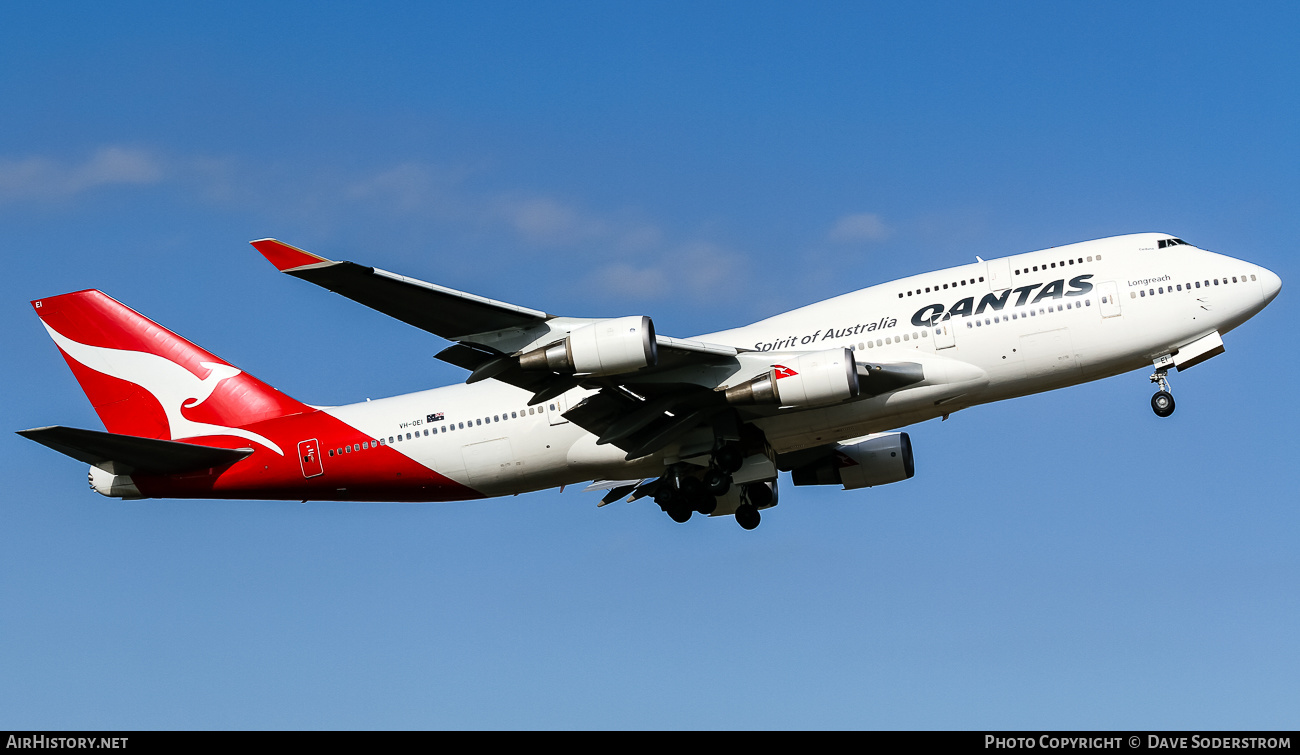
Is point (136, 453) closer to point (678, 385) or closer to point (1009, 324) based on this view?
point (678, 385)

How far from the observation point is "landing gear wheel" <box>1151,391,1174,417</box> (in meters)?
30.0

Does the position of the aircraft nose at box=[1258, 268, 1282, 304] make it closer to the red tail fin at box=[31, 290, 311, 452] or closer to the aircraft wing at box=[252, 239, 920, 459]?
the aircraft wing at box=[252, 239, 920, 459]

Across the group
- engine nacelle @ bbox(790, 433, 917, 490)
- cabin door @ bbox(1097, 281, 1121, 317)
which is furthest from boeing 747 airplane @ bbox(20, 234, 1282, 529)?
engine nacelle @ bbox(790, 433, 917, 490)

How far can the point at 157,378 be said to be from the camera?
36.0 m

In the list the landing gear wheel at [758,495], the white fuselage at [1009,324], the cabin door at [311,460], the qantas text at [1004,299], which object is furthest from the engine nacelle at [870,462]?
the cabin door at [311,460]

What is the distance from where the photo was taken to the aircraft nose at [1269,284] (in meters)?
29.5

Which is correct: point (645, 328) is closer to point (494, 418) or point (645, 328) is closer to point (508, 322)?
point (508, 322)

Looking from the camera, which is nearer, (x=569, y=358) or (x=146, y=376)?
(x=569, y=358)

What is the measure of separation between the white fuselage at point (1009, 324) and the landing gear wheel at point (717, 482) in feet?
5.03

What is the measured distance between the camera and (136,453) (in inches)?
1291

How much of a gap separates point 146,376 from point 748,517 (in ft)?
57.5

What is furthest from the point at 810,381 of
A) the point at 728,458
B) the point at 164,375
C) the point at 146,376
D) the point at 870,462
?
the point at 146,376

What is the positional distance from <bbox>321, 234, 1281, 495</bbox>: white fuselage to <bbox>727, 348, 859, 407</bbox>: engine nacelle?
880 mm
